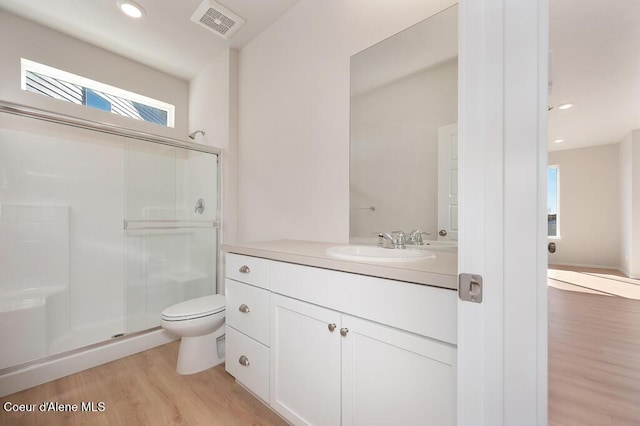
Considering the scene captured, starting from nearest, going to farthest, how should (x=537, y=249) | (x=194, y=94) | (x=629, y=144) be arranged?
(x=537, y=249), (x=194, y=94), (x=629, y=144)

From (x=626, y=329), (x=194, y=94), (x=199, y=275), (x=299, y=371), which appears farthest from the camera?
(x=194, y=94)

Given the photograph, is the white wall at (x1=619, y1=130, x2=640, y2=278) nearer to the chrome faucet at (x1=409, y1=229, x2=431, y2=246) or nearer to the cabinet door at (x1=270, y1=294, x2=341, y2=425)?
Answer: the chrome faucet at (x1=409, y1=229, x2=431, y2=246)

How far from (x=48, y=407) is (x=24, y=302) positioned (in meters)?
0.88

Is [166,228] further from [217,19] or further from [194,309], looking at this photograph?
[217,19]

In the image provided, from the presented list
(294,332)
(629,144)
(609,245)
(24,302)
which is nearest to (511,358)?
(294,332)

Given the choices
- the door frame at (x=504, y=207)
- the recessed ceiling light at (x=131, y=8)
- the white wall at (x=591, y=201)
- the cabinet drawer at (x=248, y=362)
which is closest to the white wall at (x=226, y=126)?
the recessed ceiling light at (x=131, y=8)

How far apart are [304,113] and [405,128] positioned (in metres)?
0.79

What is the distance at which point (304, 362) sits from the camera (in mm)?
1151

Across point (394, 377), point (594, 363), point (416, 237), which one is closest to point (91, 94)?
point (416, 237)

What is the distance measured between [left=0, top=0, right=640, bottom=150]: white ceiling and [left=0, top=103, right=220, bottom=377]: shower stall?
2.79ft

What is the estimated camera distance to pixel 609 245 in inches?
199

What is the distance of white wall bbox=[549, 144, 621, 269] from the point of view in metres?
4.95

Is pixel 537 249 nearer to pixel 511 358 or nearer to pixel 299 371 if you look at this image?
pixel 511 358

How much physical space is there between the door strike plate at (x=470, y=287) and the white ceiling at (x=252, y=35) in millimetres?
2276
